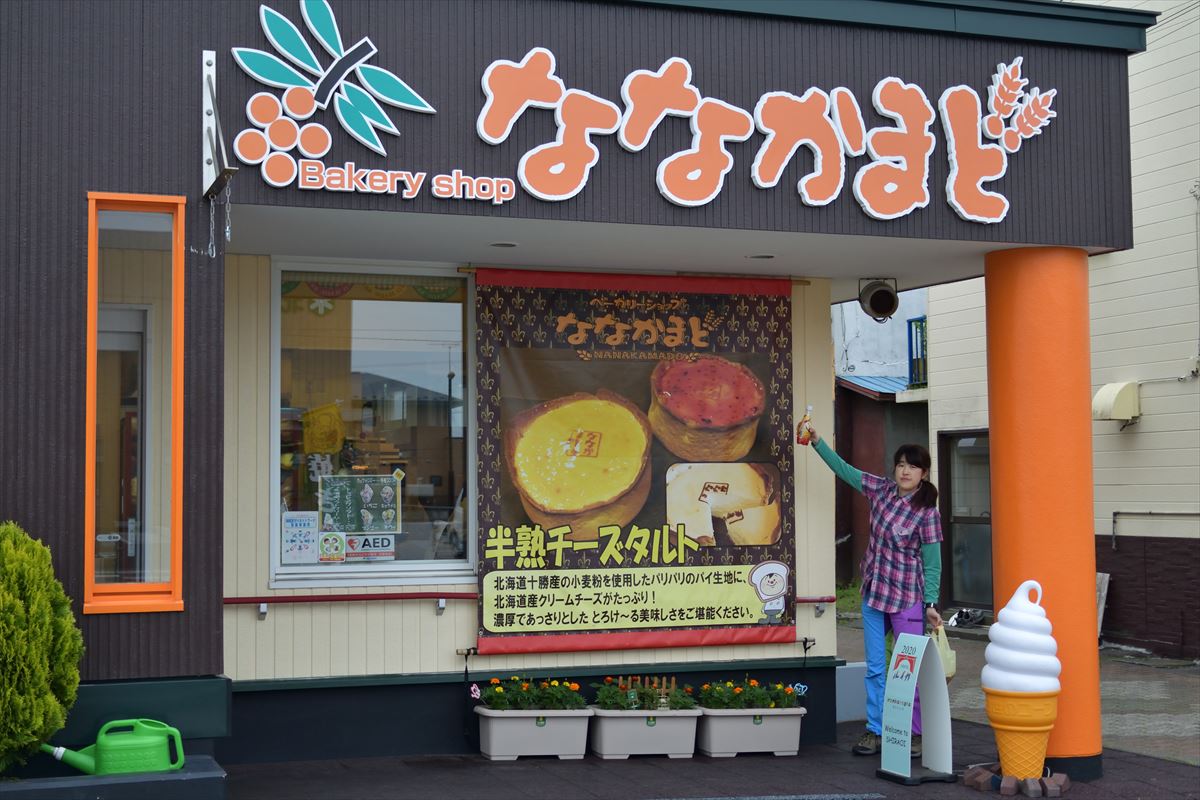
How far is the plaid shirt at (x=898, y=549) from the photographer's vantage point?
335 inches

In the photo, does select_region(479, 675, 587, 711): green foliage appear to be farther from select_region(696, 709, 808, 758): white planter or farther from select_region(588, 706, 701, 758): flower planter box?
select_region(696, 709, 808, 758): white planter

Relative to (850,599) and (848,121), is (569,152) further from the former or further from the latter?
(850,599)

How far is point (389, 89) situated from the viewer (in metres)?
6.91

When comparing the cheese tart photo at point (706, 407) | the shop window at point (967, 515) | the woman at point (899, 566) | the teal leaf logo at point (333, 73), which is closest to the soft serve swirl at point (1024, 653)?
the woman at point (899, 566)

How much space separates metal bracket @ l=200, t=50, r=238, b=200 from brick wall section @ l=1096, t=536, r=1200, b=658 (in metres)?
10.8

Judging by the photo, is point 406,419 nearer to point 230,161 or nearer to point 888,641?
point 230,161

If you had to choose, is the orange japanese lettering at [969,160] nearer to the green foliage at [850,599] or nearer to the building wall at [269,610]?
the building wall at [269,610]

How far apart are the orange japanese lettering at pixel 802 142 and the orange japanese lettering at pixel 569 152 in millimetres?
874

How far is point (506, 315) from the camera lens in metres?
8.63

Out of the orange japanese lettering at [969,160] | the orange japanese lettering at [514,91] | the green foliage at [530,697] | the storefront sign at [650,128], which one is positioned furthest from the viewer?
the green foliage at [530,697]

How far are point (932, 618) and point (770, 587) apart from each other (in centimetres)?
113

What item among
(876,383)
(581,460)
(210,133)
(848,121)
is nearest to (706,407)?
(581,460)

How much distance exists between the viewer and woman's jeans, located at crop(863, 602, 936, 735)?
28.0 ft

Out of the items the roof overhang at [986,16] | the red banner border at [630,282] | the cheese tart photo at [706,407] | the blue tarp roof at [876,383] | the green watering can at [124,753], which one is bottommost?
the green watering can at [124,753]
